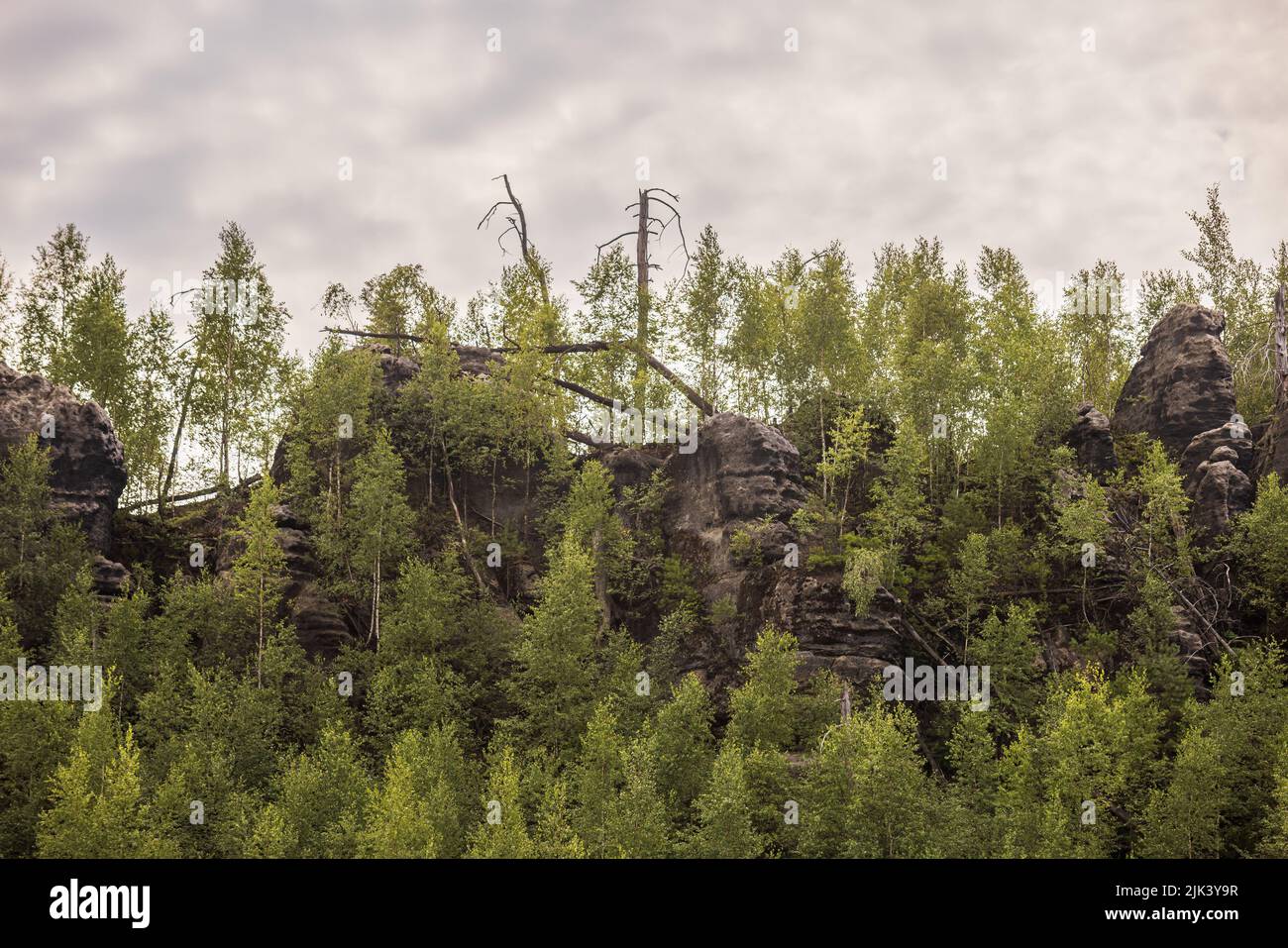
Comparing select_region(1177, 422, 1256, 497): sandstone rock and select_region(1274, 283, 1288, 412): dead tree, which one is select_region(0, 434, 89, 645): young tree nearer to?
select_region(1177, 422, 1256, 497): sandstone rock

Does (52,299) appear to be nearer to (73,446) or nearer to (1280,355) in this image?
(73,446)

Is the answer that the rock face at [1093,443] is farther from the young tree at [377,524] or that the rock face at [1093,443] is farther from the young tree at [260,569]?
the young tree at [260,569]

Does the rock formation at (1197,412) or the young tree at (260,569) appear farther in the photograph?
the rock formation at (1197,412)

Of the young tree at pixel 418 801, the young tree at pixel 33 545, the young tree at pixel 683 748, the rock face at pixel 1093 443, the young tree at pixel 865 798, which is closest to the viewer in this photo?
the young tree at pixel 418 801

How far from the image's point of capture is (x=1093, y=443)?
6016cm

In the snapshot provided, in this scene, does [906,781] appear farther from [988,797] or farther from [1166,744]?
[1166,744]

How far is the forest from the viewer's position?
142 ft

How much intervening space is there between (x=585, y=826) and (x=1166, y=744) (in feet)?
85.2

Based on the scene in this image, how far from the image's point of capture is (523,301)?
69.6 meters

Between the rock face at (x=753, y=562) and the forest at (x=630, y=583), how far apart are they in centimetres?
20

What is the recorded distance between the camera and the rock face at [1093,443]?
6000cm

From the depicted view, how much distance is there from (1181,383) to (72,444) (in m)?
64.3

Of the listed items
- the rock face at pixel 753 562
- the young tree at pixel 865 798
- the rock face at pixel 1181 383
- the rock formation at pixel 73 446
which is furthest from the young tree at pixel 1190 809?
the rock formation at pixel 73 446

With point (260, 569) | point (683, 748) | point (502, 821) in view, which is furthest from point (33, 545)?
point (683, 748)
